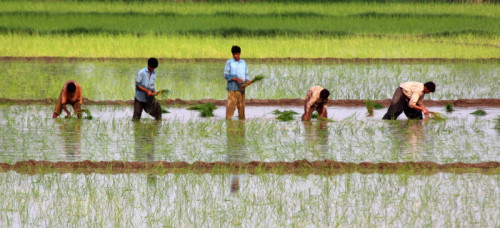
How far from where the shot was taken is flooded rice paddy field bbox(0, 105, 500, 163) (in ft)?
27.3

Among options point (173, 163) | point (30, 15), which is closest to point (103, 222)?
point (173, 163)

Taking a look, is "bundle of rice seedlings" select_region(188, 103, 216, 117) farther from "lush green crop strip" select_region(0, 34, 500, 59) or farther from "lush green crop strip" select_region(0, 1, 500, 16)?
"lush green crop strip" select_region(0, 1, 500, 16)

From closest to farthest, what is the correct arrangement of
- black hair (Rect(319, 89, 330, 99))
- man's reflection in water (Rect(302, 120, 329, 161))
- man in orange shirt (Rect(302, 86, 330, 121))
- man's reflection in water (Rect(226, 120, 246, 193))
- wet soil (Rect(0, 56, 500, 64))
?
man's reflection in water (Rect(226, 120, 246, 193)) < man's reflection in water (Rect(302, 120, 329, 161)) < black hair (Rect(319, 89, 330, 99)) < man in orange shirt (Rect(302, 86, 330, 121)) < wet soil (Rect(0, 56, 500, 64))

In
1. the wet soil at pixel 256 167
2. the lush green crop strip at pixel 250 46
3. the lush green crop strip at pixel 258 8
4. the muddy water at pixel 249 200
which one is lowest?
the muddy water at pixel 249 200

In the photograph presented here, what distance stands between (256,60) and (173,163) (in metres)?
10.2

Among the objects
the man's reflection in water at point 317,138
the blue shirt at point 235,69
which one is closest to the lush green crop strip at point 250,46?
the blue shirt at point 235,69

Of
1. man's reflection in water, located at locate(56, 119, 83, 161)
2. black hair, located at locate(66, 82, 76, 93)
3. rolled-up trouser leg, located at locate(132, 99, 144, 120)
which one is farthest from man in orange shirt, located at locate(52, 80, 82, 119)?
rolled-up trouser leg, located at locate(132, 99, 144, 120)

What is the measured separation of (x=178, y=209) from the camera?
246 inches

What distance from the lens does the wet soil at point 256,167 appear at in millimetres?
7523

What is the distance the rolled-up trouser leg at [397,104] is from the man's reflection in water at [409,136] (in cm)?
10

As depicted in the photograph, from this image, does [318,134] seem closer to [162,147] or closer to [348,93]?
[162,147]

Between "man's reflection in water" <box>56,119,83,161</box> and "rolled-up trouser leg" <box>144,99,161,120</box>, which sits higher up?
"rolled-up trouser leg" <box>144,99,161,120</box>

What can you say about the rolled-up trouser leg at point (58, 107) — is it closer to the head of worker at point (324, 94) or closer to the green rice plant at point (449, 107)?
the head of worker at point (324, 94)

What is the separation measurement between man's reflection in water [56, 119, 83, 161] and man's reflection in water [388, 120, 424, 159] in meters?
3.06
